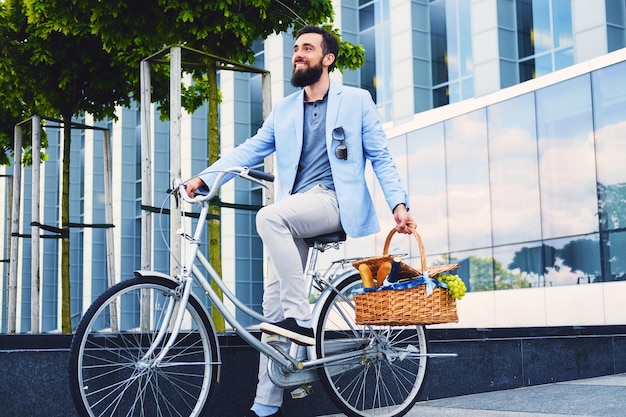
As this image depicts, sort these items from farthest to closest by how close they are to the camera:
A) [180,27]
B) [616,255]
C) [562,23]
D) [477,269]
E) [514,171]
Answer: [477,269] → [514,171] → [562,23] → [616,255] → [180,27]

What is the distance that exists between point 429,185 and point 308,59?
1805 centimetres

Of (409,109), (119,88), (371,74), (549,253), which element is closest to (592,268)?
(549,253)

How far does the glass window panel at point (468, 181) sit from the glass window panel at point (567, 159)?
66.3 inches

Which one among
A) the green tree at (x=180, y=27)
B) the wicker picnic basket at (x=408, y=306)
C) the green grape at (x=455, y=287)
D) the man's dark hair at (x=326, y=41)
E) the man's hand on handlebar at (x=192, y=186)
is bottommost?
the wicker picnic basket at (x=408, y=306)

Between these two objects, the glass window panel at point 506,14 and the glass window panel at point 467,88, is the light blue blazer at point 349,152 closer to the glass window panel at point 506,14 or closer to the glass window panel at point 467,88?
the glass window panel at point 506,14

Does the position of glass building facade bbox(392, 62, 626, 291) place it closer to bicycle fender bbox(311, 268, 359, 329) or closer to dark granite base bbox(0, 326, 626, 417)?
dark granite base bbox(0, 326, 626, 417)

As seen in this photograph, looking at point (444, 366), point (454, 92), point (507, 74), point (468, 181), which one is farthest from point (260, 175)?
point (454, 92)

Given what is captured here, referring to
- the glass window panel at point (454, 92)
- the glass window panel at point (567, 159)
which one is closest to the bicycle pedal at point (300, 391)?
the glass window panel at point (567, 159)

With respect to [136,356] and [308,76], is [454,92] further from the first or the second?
[136,356]

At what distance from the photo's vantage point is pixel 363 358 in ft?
15.5

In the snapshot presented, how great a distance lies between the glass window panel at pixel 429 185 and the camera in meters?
22.0

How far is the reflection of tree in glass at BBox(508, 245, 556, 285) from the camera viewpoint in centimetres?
1931

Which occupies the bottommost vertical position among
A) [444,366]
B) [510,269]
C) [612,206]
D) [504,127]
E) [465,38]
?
[444,366]

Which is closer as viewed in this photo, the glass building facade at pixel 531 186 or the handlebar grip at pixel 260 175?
the handlebar grip at pixel 260 175
